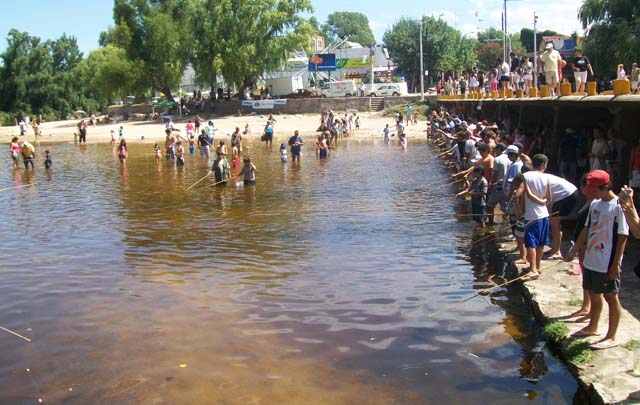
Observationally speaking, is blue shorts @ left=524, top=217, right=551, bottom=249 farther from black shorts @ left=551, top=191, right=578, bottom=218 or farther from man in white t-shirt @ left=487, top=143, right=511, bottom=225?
man in white t-shirt @ left=487, top=143, right=511, bottom=225

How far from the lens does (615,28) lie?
3409cm

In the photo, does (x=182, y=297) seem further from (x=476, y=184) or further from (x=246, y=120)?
(x=246, y=120)

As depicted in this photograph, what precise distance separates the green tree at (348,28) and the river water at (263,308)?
511 ft

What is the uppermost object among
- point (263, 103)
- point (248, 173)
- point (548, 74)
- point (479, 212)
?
point (263, 103)

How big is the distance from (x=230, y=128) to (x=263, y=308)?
4273cm

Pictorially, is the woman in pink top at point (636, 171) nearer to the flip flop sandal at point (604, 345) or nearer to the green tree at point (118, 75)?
the flip flop sandal at point (604, 345)

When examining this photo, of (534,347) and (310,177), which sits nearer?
(534,347)

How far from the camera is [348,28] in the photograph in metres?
167

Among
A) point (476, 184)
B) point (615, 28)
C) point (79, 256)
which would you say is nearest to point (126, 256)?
point (79, 256)

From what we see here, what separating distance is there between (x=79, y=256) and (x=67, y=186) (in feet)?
35.8

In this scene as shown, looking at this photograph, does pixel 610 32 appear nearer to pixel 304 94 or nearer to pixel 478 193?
pixel 478 193

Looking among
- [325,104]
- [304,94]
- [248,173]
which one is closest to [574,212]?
[248,173]

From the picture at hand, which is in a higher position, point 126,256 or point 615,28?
point 615,28

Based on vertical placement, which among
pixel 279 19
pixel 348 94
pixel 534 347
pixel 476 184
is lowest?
pixel 534 347
